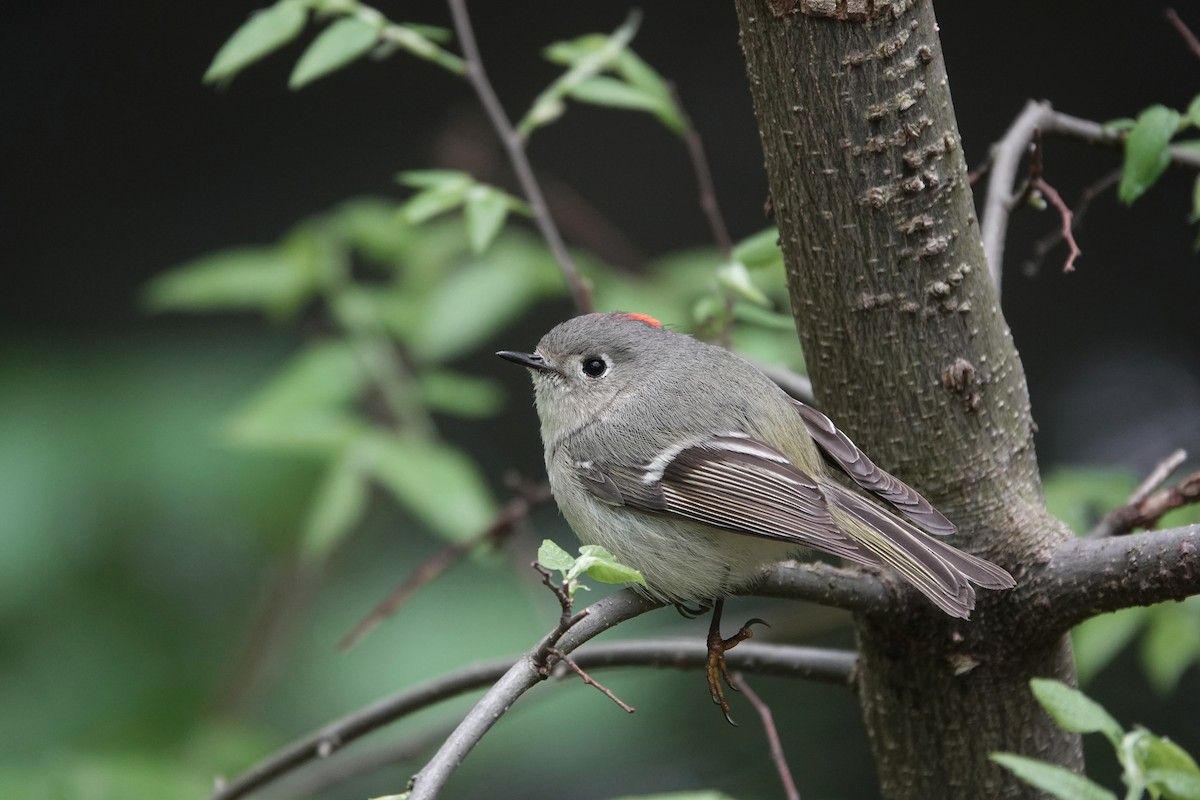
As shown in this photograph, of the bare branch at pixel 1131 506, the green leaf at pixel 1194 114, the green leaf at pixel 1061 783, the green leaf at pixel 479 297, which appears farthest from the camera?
the green leaf at pixel 479 297

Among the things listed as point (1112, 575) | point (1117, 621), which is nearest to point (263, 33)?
point (1112, 575)

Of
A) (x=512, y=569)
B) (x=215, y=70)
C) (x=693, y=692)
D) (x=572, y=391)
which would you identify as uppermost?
(x=215, y=70)

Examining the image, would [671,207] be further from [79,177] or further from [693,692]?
[79,177]

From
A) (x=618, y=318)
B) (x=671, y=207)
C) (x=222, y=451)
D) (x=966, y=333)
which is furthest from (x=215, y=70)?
(x=671, y=207)

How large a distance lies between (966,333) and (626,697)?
1.78 metres

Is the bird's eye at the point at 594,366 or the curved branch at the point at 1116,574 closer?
the curved branch at the point at 1116,574

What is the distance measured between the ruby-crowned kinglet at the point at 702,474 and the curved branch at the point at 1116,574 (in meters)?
Result: 0.06

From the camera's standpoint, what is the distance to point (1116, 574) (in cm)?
124

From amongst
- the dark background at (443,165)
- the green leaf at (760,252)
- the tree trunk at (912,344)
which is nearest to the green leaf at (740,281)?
the green leaf at (760,252)

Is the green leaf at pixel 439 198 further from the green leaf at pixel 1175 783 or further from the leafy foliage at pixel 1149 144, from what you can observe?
the green leaf at pixel 1175 783

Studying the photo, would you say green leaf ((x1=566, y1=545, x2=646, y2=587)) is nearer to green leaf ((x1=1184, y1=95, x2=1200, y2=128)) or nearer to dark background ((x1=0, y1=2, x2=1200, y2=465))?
green leaf ((x1=1184, y1=95, x2=1200, y2=128))

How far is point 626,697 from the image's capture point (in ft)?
9.52

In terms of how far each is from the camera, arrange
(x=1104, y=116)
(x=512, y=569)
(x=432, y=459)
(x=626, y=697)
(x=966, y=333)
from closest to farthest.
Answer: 1. (x=966, y=333)
2. (x=432, y=459)
3. (x=626, y=697)
4. (x=512, y=569)
5. (x=1104, y=116)

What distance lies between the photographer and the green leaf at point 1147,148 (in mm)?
1326
